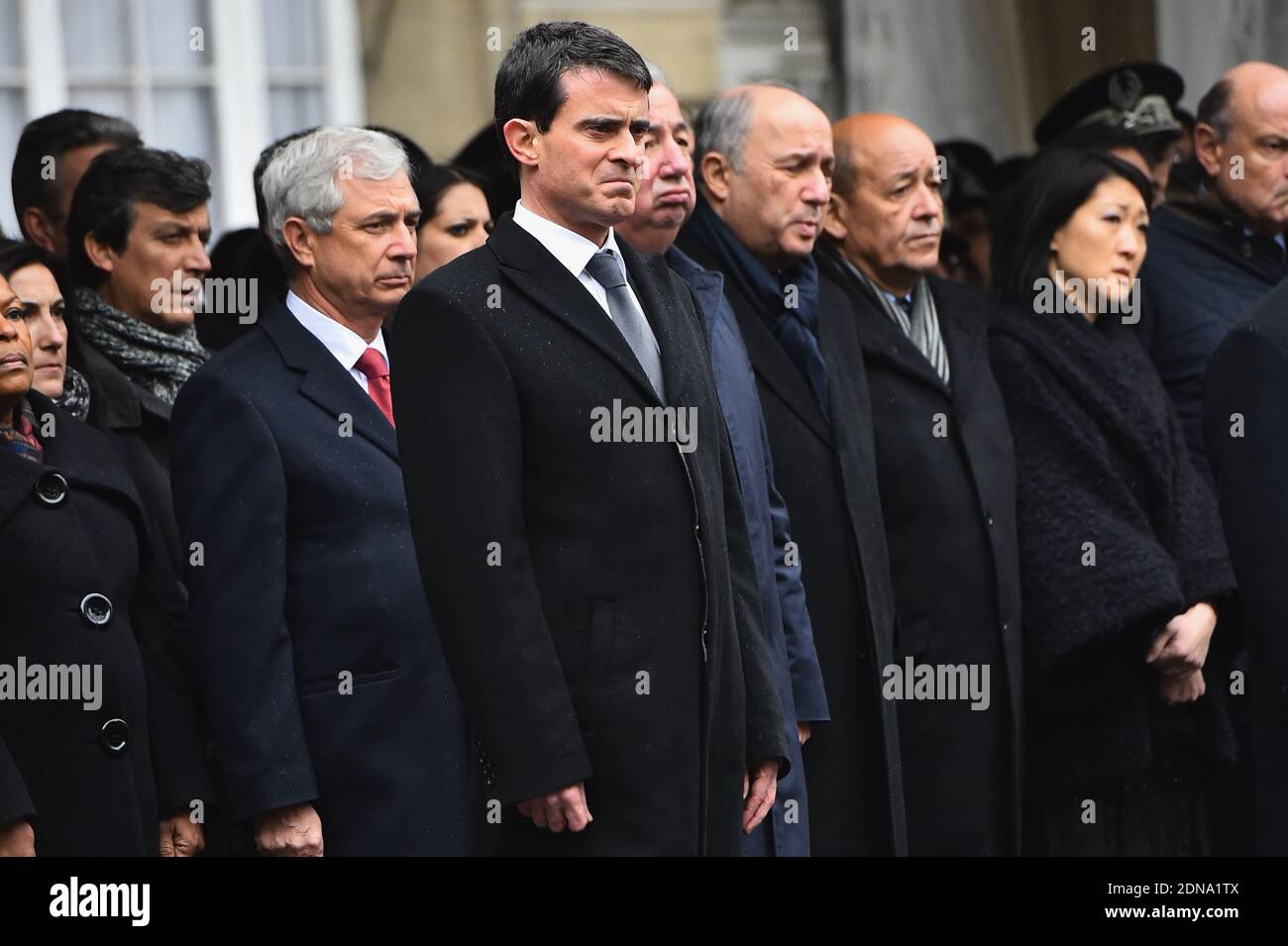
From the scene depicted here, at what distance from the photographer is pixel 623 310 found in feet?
12.2

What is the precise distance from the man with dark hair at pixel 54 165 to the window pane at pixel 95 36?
8.70ft

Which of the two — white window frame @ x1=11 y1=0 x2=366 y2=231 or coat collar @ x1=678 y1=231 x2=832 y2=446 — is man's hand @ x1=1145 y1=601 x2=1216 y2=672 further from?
white window frame @ x1=11 y1=0 x2=366 y2=231

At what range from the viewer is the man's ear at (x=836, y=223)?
5.36m

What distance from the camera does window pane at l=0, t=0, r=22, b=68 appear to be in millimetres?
8227

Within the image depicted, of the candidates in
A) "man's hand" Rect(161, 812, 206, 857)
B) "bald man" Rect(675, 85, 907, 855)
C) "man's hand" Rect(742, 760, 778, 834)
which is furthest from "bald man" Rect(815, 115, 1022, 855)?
"man's hand" Rect(161, 812, 206, 857)

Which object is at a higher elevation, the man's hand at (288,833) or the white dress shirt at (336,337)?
the white dress shirt at (336,337)

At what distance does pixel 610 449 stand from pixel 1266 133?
10.3 feet

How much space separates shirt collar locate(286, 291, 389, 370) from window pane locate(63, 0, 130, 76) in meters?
4.18

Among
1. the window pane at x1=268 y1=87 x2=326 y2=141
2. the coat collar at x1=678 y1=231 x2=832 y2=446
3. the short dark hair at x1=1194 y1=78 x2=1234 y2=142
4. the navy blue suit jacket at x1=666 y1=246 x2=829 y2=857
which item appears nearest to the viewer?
the navy blue suit jacket at x1=666 y1=246 x2=829 y2=857

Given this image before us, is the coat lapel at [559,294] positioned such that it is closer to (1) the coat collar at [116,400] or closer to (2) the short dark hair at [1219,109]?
(1) the coat collar at [116,400]

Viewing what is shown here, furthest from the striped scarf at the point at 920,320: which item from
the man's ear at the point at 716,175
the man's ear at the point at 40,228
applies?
the man's ear at the point at 40,228

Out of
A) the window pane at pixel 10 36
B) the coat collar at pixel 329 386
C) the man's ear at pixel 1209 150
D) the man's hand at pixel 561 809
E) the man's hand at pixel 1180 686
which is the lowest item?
the man's hand at pixel 561 809

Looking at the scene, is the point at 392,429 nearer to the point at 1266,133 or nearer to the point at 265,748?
the point at 265,748

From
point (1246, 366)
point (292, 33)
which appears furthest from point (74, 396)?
point (292, 33)
